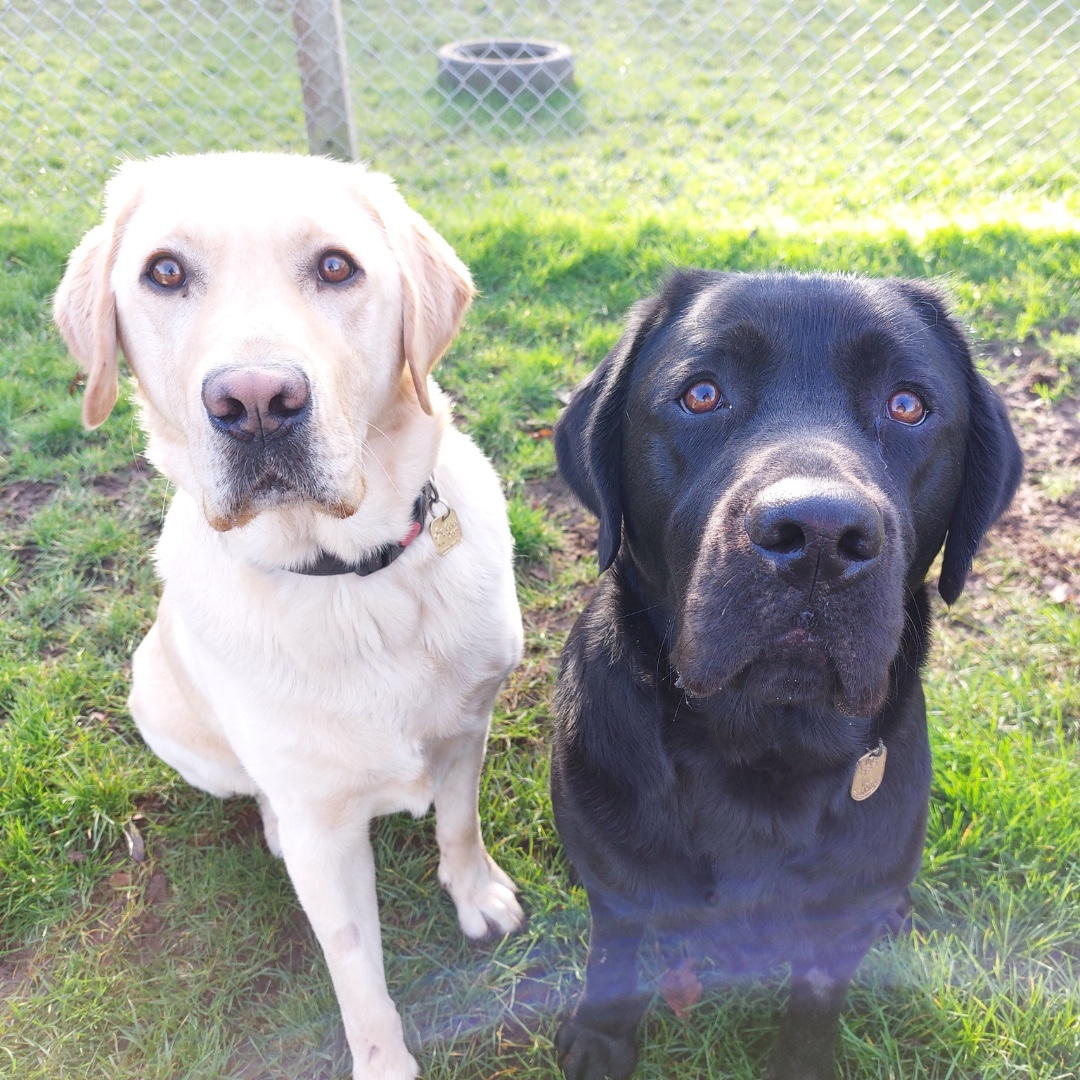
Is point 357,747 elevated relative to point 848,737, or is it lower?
lower

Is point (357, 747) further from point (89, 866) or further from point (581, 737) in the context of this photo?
point (89, 866)

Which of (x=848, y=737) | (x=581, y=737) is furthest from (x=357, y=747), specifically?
(x=848, y=737)

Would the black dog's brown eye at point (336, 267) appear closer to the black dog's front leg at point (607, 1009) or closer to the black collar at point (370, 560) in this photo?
the black collar at point (370, 560)

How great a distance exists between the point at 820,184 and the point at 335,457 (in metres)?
5.05

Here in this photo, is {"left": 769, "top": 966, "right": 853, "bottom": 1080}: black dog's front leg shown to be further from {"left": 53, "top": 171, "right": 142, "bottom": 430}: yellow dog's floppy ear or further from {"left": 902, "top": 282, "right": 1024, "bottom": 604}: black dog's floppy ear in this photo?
{"left": 53, "top": 171, "right": 142, "bottom": 430}: yellow dog's floppy ear

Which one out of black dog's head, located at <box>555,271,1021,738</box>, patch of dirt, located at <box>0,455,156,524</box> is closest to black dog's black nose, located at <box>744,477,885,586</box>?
black dog's head, located at <box>555,271,1021,738</box>

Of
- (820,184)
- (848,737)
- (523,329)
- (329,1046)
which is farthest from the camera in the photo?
(820,184)

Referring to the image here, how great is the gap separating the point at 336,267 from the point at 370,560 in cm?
58

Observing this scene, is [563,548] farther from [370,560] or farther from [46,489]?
[46,489]

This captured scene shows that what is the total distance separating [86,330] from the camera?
1750 mm

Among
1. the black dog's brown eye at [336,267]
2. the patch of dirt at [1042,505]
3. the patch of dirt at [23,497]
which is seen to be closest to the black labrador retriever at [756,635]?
the black dog's brown eye at [336,267]

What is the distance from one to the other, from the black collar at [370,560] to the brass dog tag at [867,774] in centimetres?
99

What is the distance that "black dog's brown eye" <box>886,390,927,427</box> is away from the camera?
61.2 inches

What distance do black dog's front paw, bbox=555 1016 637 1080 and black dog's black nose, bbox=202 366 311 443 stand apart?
1.40m
